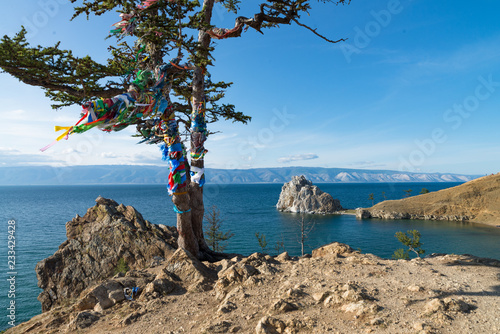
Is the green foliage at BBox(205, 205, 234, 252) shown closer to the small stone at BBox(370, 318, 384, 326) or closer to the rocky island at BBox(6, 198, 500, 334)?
the rocky island at BBox(6, 198, 500, 334)

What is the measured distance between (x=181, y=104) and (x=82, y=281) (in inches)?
586

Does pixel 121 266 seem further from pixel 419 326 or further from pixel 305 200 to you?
pixel 305 200

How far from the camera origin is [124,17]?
971 centimetres

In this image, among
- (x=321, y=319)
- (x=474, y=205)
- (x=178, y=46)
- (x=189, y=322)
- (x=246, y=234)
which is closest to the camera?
(x=321, y=319)

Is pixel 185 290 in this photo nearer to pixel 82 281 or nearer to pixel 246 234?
pixel 82 281

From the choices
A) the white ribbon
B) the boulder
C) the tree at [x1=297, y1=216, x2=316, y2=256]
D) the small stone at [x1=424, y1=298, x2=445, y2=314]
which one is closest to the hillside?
the tree at [x1=297, y1=216, x2=316, y2=256]

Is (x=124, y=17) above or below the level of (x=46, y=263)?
above

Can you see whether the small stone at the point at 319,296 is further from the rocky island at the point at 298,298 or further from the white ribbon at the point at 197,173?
the white ribbon at the point at 197,173

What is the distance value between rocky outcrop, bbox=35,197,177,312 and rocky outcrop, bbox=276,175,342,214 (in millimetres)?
99040

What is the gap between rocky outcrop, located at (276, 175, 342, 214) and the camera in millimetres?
111500

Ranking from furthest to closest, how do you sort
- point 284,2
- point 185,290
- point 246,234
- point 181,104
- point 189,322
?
point 246,234 → point 181,104 → point 284,2 → point 185,290 → point 189,322

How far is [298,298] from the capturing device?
23.1 feet

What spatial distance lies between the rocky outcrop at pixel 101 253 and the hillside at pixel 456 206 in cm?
9319

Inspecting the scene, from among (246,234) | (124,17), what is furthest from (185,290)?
(246,234)
